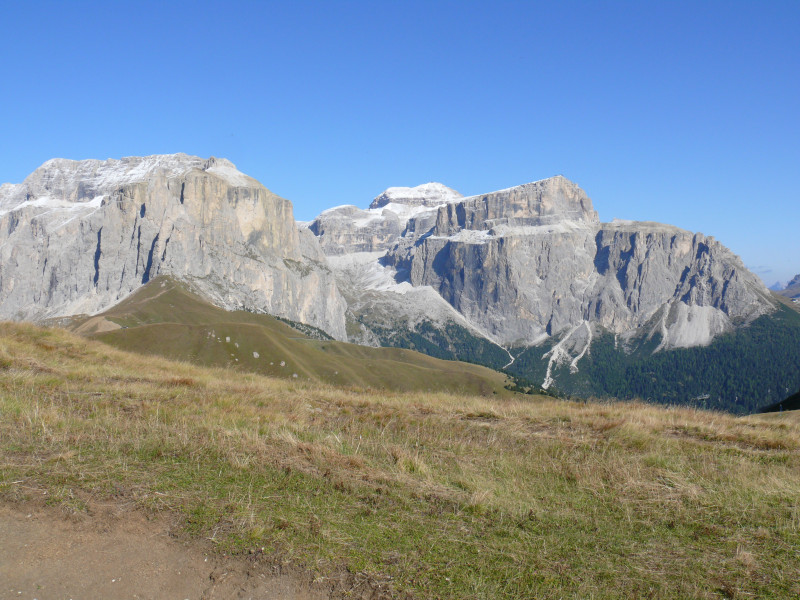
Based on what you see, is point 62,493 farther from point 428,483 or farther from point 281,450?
point 428,483

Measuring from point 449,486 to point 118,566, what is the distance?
15.3 ft

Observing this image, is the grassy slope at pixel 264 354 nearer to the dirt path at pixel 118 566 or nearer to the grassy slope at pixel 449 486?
the grassy slope at pixel 449 486

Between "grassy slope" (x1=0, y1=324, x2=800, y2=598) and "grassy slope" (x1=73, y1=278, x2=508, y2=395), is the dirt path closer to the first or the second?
"grassy slope" (x1=0, y1=324, x2=800, y2=598)

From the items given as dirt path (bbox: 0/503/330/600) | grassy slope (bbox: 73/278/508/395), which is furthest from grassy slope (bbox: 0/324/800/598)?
grassy slope (bbox: 73/278/508/395)

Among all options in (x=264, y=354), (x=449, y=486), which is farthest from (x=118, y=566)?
(x=264, y=354)

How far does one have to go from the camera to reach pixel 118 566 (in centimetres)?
592

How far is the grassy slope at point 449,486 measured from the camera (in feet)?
19.6

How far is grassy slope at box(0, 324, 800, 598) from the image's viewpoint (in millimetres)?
5988

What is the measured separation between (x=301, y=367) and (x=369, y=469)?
357 feet

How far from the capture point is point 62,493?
731 cm

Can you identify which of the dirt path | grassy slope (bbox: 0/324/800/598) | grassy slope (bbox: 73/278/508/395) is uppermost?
grassy slope (bbox: 0/324/800/598)

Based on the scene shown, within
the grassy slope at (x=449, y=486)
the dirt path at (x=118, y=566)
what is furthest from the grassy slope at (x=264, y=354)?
the dirt path at (x=118, y=566)

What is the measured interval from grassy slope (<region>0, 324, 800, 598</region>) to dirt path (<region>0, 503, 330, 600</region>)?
1.11 feet

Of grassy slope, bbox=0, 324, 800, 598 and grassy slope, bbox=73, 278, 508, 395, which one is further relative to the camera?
grassy slope, bbox=73, 278, 508, 395
